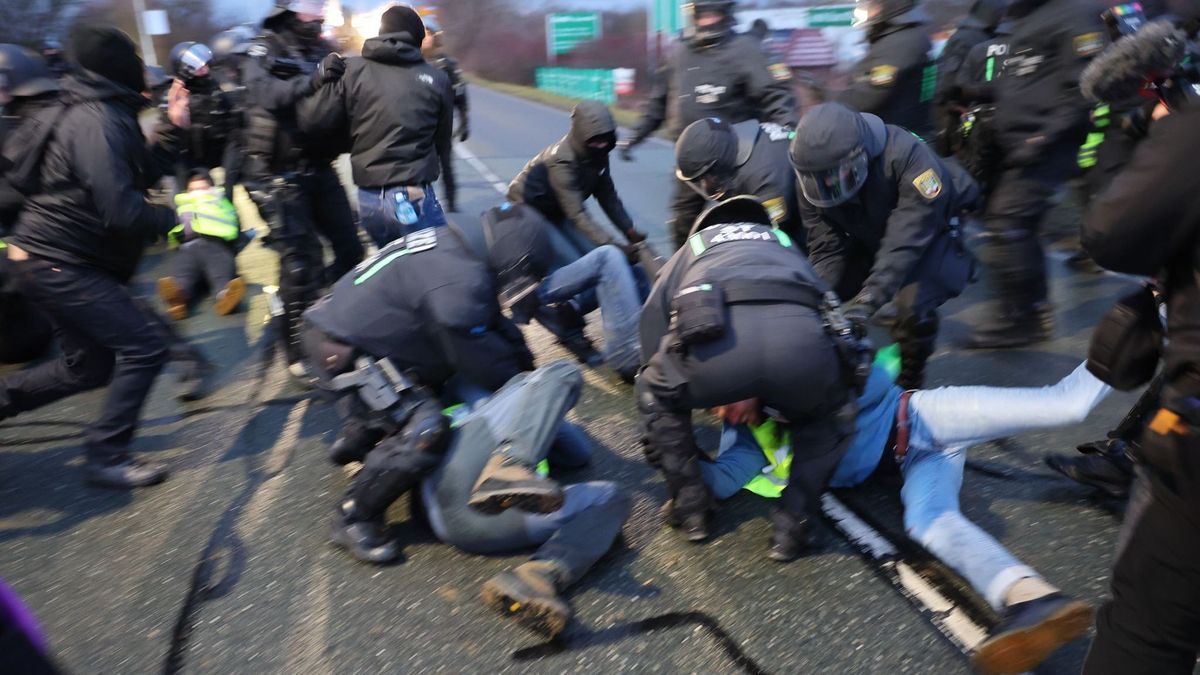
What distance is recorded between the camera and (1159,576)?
1682mm

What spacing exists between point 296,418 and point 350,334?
4.88 feet

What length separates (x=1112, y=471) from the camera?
119 inches

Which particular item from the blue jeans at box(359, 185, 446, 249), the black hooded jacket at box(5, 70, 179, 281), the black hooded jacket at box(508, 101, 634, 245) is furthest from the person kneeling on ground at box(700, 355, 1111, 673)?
the black hooded jacket at box(5, 70, 179, 281)

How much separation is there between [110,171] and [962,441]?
338cm

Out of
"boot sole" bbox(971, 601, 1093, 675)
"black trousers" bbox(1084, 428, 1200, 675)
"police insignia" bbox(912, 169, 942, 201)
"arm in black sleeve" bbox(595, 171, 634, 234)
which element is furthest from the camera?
"arm in black sleeve" bbox(595, 171, 634, 234)

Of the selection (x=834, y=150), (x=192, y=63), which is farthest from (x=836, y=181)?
(x=192, y=63)

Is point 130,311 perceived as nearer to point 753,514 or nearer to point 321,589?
point 321,589

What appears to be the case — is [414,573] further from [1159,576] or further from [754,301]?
[1159,576]

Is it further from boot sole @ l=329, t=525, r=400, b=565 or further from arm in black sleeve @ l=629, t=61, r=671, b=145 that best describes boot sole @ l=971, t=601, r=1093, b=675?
arm in black sleeve @ l=629, t=61, r=671, b=145

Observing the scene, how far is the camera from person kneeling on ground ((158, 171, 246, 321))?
6.01 metres

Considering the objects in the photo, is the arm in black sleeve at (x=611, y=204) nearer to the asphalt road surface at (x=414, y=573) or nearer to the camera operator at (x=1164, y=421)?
the asphalt road surface at (x=414, y=573)

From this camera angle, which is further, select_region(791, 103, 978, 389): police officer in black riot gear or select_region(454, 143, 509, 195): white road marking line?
select_region(454, 143, 509, 195): white road marking line

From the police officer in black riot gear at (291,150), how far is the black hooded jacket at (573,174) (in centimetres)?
107

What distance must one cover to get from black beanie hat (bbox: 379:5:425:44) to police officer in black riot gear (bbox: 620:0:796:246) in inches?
64.6
